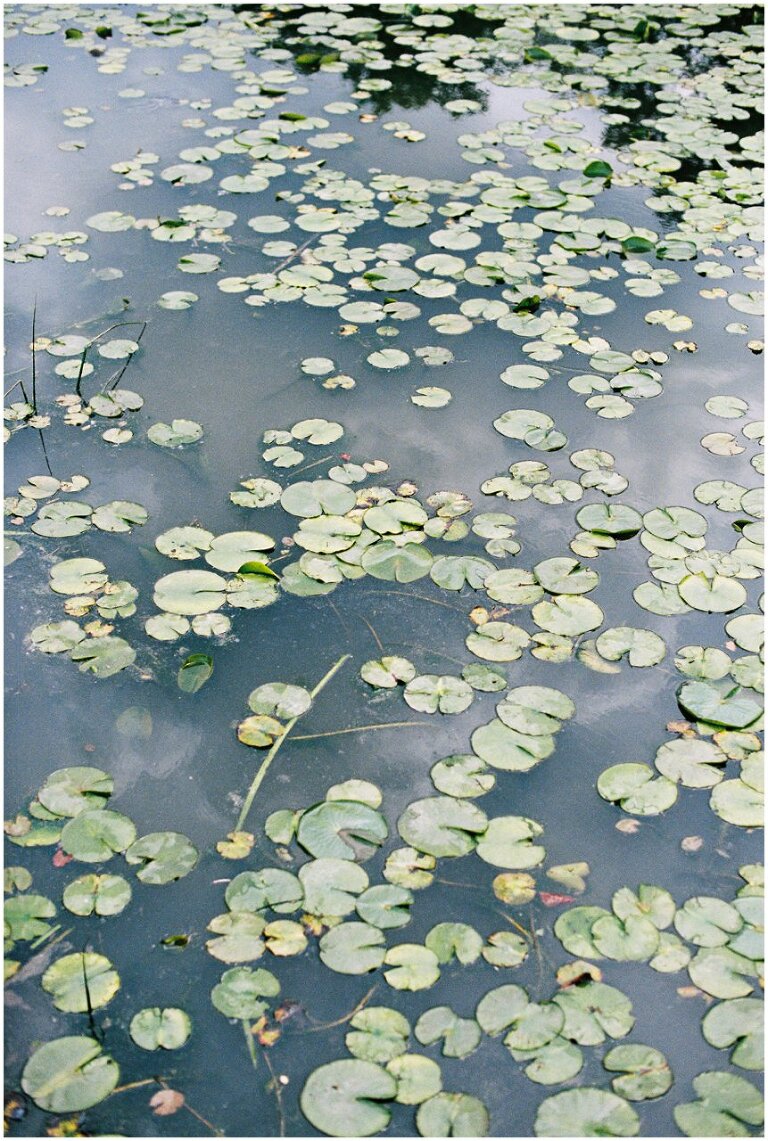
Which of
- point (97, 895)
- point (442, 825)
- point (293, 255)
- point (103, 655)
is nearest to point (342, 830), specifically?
point (442, 825)

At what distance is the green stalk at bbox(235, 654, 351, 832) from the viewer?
2365 mm

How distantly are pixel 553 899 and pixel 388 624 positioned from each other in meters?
0.93

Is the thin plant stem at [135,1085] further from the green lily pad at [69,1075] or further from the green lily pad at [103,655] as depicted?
the green lily pad at [103,655]

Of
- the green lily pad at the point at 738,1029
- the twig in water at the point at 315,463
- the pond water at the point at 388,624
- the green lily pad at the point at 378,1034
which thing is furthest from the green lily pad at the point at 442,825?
the twig in water at the point at 315,463

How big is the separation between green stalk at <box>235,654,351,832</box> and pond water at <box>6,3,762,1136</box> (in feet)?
0.05

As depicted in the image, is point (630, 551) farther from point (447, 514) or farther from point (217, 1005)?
point (217, 1005)

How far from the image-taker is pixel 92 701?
264 centimetres

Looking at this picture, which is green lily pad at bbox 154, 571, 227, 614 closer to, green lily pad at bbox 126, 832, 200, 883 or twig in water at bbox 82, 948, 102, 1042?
green lily pad at bbox 126, 832, 200, 883

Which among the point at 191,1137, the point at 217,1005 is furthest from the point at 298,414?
the point at 191,1137

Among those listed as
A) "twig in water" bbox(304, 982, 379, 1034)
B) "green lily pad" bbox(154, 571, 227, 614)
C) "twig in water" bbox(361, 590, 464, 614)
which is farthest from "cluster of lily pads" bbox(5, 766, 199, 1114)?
"twig in water" bbox(361, 590, 464, 614)

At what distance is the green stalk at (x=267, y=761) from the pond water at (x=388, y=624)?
14mm

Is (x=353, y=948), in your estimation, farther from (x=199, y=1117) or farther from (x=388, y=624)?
(x=388, y=624)

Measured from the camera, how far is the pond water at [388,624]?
1979 millimetres

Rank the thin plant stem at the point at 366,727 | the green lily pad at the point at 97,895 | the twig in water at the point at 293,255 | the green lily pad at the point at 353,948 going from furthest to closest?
the twig in water at the point at 293,255
the thin plant stem at the point at 366,727
the green lily pad at the point at 97,895
the green lily pad at the point at 353,948
